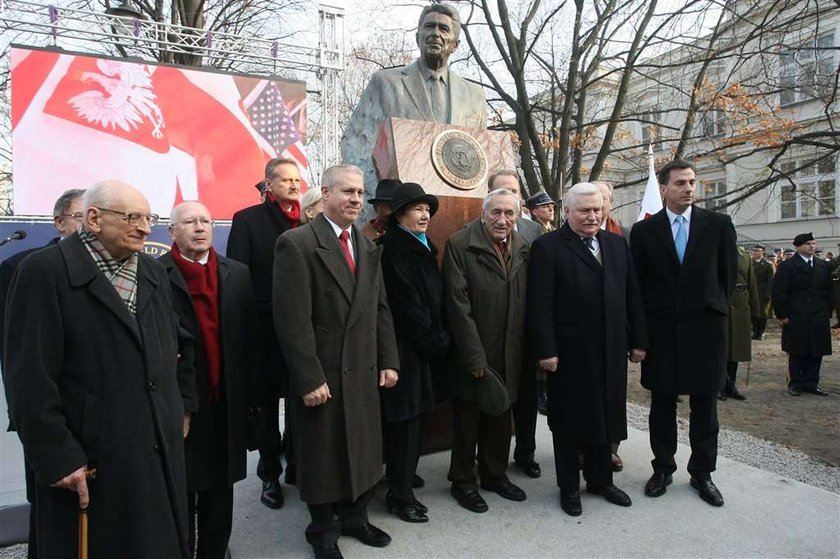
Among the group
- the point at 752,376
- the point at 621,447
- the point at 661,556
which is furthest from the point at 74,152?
the point at 752,376

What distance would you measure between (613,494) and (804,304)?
5638mm

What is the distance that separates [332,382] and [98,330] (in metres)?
1.12

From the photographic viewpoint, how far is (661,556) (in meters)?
2.73

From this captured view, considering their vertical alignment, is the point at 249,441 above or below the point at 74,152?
below

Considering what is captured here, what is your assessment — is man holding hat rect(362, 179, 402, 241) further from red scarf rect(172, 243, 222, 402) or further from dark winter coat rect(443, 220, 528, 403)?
red scarf rect(172, 243, 222, 402)


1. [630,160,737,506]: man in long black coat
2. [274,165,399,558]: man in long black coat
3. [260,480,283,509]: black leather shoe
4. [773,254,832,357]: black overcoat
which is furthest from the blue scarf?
[773,254,832,357]: black overcoat

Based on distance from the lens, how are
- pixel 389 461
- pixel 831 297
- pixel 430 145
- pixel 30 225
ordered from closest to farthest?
pixel 389 461 → pixel 430 145 → pixel 30 225 → pixel 831 297

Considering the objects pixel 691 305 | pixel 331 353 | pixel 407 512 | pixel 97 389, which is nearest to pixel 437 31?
pixel 691 305

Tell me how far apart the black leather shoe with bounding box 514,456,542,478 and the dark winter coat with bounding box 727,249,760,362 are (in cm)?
386

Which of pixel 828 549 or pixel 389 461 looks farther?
pixel 389 461

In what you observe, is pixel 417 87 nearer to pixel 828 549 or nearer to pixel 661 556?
pixel 661 556

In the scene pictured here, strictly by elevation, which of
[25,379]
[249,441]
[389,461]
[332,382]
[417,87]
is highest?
[417,87]

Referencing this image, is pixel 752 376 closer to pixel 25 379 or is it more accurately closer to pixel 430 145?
pixel 430 145

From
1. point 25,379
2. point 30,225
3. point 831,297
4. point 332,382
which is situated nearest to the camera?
point 25,379
